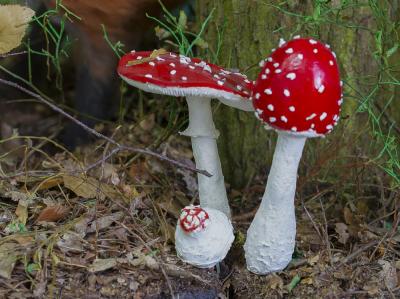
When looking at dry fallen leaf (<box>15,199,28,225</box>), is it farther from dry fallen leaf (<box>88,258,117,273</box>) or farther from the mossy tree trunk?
the mossy tree trunk

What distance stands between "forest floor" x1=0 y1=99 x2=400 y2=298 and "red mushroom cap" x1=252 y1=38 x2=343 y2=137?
73 cm

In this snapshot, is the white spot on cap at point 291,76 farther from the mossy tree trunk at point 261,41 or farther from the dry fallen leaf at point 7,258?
the dry fallen leaf at point 7,258

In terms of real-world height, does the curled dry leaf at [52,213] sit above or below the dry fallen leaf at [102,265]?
above

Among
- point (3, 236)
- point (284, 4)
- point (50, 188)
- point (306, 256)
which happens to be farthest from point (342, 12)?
point (3, 236)

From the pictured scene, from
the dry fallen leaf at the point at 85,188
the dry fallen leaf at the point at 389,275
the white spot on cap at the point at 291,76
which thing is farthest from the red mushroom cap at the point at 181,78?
the dry fallen leaf at the point at 389,275

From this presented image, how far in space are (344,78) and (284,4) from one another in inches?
17.9

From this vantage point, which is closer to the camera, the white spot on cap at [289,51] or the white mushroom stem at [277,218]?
the white spot on cap at [289,51]

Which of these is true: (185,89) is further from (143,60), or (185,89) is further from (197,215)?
(197,215)

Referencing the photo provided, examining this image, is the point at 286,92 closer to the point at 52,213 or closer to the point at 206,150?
the point at 206,150

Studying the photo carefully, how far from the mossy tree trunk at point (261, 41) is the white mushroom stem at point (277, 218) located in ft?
1.75

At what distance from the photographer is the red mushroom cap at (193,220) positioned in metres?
2.21

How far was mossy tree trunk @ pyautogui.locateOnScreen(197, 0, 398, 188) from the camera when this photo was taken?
2627 millimetres

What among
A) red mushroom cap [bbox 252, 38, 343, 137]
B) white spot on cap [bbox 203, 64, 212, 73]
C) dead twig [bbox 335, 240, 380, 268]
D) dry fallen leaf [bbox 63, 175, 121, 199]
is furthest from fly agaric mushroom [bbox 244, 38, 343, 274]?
dry fallen leaf [bbox 63, 175, 121, 199]

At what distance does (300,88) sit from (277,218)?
619 mm
